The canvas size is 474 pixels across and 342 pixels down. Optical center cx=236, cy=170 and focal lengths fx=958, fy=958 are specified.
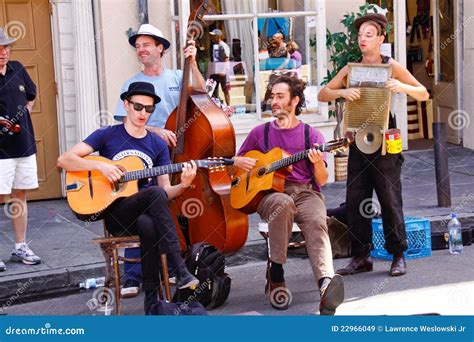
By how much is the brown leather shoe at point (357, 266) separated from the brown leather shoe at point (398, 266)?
0.19 meters

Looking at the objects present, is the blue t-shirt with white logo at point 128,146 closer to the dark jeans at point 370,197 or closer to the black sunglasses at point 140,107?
the black sunglasses at point 140,107

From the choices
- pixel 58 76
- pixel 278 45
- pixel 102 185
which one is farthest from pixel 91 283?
pixel 278 45

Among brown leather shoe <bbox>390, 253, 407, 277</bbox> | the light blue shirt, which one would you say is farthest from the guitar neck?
brown leather shoe <bbox>390, 253, 407, 277</bbox>

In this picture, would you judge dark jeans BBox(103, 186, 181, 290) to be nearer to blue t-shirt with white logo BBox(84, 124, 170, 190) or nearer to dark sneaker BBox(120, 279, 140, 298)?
blue t-shirt with white logo BBox(84, 124, 170, 190)

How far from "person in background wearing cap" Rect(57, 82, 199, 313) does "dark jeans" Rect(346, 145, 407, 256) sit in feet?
4.59

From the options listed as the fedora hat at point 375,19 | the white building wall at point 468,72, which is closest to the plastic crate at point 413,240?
the fedora hat at point 375,19

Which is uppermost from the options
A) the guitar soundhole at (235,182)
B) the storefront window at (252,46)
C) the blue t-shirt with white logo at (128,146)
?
the storefront window at (252,46)

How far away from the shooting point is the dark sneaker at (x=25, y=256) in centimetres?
697

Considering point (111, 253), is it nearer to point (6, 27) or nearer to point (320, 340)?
point (320, 340)

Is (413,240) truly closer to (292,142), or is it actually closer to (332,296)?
(292,142)

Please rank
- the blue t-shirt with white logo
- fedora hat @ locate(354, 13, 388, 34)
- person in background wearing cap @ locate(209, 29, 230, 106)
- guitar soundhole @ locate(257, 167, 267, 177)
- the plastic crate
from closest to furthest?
the blue t-shirt with white logo
guitar soundhole @ locate(257, 167, 267, 177)
fedora hat @ locate(354, 13, 388, 34)
the plastic crate
person in background wearing cap @ locate(209, 29, 230, 106)

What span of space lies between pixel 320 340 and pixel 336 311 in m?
2.04

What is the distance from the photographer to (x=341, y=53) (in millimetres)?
9789

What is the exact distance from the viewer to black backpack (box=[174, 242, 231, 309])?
6.07m
